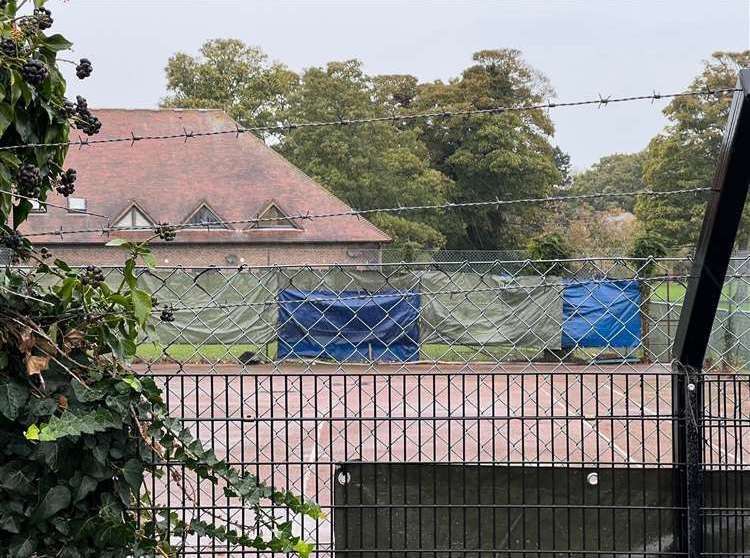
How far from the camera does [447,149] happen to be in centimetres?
3941

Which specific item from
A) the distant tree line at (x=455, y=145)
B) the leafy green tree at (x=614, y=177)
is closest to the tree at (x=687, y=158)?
A: the distant tree line at (x=455, y=145)

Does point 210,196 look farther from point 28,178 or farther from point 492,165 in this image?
point 28,178

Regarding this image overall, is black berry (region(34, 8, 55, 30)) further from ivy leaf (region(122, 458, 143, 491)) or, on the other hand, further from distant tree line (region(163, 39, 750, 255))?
distant tree line (region(163, 39, 750, 255))

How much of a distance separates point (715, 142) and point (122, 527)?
27992mm

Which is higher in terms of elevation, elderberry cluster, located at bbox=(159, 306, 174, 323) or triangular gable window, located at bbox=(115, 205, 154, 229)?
triangular gable window, located at bbox=(115, 205, 154, 229)

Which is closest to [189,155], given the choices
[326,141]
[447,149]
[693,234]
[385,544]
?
[326,141]

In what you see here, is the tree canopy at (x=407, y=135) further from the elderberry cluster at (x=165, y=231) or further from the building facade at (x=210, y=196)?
the elderberry cluster at (x=165, y=231)

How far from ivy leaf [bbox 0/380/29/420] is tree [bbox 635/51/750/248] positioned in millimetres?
26519

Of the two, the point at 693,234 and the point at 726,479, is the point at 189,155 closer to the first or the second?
the point at 693,234

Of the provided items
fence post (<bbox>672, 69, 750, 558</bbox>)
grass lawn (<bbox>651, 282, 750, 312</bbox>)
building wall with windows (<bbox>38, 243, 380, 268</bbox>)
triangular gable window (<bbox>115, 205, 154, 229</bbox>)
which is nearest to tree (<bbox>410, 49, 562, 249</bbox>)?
building wall with windows (<bbox>38, 243, 380, 268</bbox>)

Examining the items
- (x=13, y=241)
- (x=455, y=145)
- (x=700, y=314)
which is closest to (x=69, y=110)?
(x=13, y=241)

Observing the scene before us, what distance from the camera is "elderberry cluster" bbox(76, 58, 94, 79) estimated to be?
2822 mm

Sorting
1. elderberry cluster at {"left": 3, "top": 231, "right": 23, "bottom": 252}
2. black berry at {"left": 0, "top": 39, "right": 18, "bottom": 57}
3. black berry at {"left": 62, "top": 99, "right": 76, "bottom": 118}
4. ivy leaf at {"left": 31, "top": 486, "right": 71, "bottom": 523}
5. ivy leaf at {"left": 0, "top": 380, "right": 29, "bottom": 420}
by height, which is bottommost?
ivy leaf at {"left": 31, "top": 486, "right": 71, "bottom": 523}

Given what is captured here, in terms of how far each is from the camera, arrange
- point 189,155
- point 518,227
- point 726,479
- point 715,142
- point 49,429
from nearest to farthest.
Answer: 1. point 49,429
2. point 726,479
3. point 715,142
4. point 189,155
5. point 518,227
